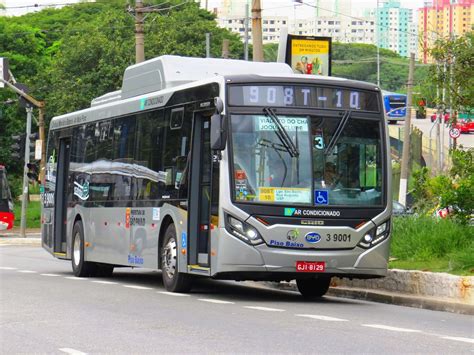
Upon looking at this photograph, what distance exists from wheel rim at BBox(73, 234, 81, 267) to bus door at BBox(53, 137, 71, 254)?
3.81 ft

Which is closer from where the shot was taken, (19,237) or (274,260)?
(274,260)

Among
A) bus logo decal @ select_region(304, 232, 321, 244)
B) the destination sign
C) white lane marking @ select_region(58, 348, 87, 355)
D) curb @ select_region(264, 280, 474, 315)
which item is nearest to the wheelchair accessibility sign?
bus logo decal @ select_region(304, 232, 321, 244)

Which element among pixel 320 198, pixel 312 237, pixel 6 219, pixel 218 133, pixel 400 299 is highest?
pixel 218 133

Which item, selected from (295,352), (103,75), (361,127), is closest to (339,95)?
(361,127)

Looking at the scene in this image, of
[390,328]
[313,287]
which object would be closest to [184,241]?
[313,287]

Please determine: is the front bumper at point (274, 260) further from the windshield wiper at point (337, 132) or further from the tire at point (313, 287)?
the tire at point (313, 287)

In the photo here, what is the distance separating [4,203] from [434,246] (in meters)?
36.7

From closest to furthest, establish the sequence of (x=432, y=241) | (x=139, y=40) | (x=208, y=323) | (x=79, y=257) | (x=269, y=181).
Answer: (x=208, y=323)
(x=269, y=181)
(x=432, y=241)
(x=79, y=257)
(x=139, y=40)

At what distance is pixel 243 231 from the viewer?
54.6 feet

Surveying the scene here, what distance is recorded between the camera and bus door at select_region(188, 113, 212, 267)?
17375 millimetres

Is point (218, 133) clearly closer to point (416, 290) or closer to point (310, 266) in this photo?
point (310, 266)

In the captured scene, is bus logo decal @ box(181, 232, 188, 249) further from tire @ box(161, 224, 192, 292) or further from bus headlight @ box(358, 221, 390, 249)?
bus headlight @ box(358, 221, 390, 249)

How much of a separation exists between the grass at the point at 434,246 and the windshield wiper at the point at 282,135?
2.92 m

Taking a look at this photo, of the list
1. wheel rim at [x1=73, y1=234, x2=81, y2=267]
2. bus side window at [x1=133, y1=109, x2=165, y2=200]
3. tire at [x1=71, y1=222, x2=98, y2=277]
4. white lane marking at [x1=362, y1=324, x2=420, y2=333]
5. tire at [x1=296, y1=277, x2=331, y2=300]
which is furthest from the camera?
wheel rim at [x1=73, y1=234, x2=81, y2=267]
